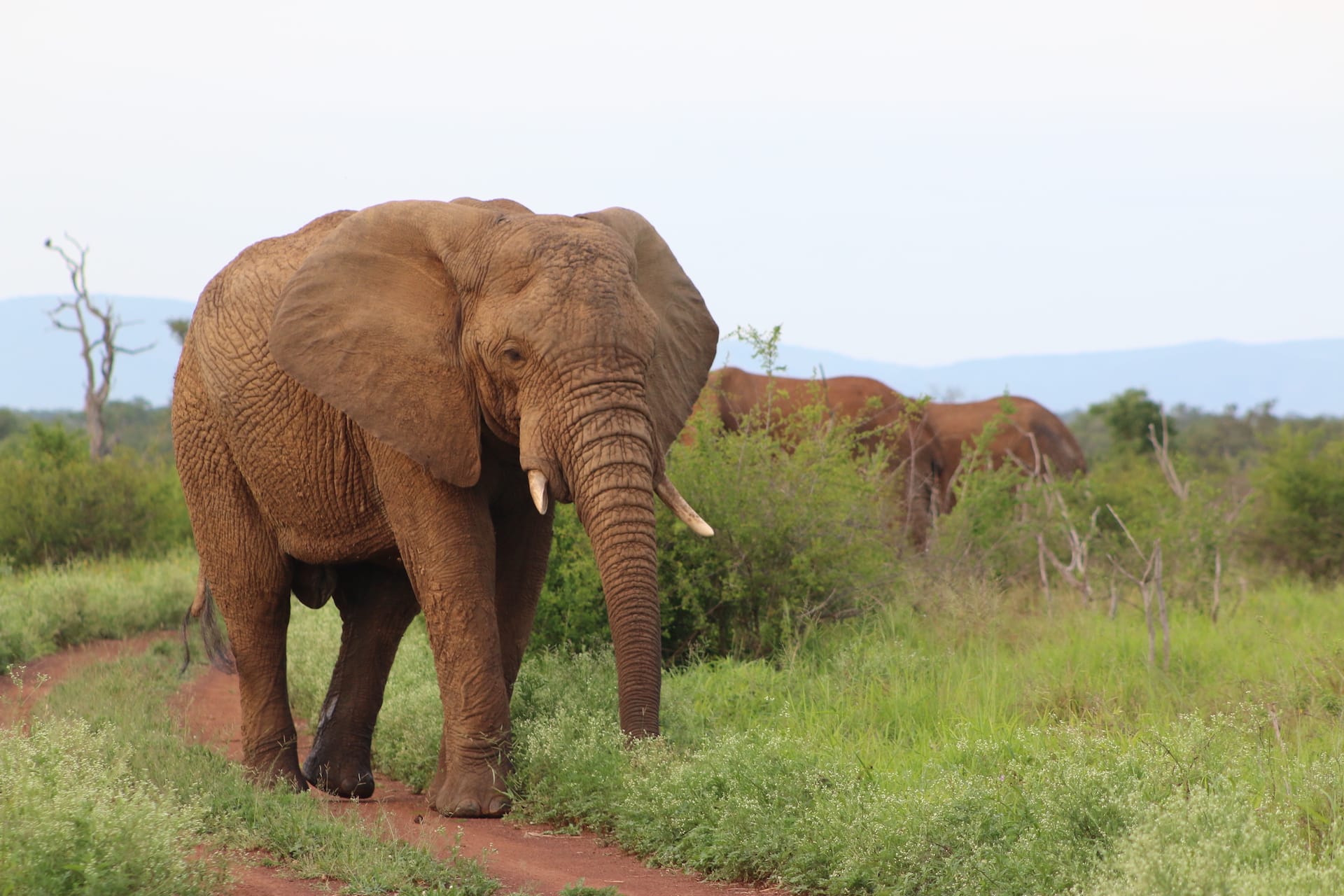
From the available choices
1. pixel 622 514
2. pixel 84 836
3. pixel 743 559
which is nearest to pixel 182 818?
pixel 84 836

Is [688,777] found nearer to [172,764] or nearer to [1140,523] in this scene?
[172,764]

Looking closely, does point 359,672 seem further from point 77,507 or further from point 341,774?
point 77,507

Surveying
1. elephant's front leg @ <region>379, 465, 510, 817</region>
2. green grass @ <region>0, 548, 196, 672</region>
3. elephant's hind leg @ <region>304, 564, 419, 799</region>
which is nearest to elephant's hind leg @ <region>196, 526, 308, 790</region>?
elephant's hind leg @ <region>304, 564, 419, 799</region>

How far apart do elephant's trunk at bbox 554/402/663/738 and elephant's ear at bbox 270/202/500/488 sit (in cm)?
57

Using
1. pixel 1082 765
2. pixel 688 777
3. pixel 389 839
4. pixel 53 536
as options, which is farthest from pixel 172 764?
pixel 53 536

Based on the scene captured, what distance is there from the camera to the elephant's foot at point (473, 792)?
248 inches

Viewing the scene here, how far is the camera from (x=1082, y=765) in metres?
4.98

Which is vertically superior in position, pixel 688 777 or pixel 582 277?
pixel 582 277

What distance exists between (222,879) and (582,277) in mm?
2652

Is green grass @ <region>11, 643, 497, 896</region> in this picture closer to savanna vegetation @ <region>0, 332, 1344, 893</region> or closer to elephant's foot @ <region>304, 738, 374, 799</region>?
savanna vegetation @ <region>0, 332, 1344, 893</region>

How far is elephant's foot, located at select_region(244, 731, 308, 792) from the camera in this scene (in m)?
7.01

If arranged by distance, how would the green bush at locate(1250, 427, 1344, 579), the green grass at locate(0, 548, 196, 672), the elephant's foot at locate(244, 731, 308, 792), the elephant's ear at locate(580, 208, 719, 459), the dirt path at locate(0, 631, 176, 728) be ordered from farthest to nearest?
the green bush at locate(1250, 427, 1344, 579) < the green grass at locate(0, 548, 196, 672) < the dirt path at locate(0, 631, 176, 728) < the elephant's foot at locate(244, 731, 308, 792) < the elephant's ear at locate(580, 208, 719, 459)

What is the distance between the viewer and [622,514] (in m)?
5.70

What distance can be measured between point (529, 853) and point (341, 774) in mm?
1846
